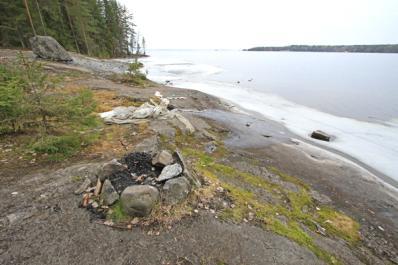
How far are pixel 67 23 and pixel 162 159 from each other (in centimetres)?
4039

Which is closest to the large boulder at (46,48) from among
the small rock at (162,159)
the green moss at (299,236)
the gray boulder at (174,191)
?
the small rock at (162,159)

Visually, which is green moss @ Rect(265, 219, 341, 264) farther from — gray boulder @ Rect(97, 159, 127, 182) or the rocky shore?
gray boulder @ Rect(97, 159, 127, 182)

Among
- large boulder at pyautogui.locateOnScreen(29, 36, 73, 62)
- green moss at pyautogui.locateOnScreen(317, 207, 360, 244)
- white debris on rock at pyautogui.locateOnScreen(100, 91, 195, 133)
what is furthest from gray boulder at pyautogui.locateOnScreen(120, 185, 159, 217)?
large boulder at pyautogui.locateOnScreen(29, 36, 73, 62)

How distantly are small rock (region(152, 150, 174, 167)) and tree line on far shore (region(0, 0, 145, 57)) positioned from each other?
13258 mm

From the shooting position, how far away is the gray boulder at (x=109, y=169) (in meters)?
5.37

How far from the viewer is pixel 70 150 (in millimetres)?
6938

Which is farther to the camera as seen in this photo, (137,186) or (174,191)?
(174,191)

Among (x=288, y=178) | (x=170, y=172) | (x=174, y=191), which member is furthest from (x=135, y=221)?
(x=288, y=178)

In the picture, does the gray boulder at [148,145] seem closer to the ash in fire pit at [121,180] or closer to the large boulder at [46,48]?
the ash in fire pit at [121,180]

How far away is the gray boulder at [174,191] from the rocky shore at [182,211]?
0.02 meters

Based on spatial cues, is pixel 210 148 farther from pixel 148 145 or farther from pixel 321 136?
pixel 321 136

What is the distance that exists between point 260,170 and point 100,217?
19.3ft

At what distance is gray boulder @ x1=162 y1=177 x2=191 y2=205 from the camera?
5.02 metres

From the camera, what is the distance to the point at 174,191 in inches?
200
